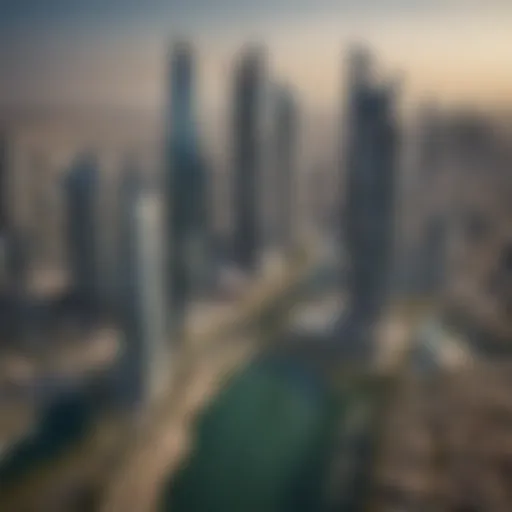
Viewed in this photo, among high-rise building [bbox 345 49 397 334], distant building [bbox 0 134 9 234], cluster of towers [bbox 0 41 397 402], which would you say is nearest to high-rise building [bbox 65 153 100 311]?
cluster of towers [bbox 0 41 397 402]

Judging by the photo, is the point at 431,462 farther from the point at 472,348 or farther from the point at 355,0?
the point at 355,0

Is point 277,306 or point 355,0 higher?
point 355,0

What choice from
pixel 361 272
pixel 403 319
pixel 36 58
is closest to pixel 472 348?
pixel 403 319

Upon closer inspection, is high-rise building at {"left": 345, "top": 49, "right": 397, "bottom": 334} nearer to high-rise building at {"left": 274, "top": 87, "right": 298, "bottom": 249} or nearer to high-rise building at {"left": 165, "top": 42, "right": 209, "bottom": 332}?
high-rise building at {"left": 274, "top": 87, "right": 298, "bottom": 249}

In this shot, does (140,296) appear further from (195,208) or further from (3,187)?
(3,187)

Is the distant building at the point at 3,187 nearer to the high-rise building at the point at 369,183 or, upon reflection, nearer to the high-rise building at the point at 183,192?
the high-rise building at the point at 183,192
